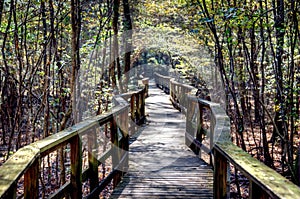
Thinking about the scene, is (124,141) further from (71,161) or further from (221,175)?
(221,175)

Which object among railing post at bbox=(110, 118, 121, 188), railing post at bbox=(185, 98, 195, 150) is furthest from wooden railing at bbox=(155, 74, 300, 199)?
railing post at bbox=(185, 98, 195, 150)

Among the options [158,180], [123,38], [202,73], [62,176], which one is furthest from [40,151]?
[202,73]

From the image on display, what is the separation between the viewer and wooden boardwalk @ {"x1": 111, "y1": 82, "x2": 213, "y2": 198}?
4.16 metres

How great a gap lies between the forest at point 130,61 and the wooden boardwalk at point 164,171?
121 cm

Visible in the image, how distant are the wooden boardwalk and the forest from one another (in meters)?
1.21

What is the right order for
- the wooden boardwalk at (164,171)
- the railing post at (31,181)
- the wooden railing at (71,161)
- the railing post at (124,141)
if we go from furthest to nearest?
the railing post at (124,141)
the wooden boardwalk at (164,171)
the railing post at (31,181)
the wooden railing at (71,161)

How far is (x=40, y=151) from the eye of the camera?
2.27 metres

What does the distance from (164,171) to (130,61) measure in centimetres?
974

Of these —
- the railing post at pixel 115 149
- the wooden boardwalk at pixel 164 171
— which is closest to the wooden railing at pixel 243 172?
the wooden boardwalk at pixel 164 171

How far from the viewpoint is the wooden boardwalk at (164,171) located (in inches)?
164

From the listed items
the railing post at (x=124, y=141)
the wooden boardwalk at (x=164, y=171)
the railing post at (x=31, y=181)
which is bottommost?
the wooden boardwalk at (x=164, y=171)

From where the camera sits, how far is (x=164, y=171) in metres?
5.05

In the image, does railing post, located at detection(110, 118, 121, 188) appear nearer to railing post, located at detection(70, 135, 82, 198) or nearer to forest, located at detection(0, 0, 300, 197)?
forest, located at detection(0, 0, 300, 197)

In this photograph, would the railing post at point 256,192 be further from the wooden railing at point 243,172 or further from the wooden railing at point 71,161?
the wooden railing at point 71,161
